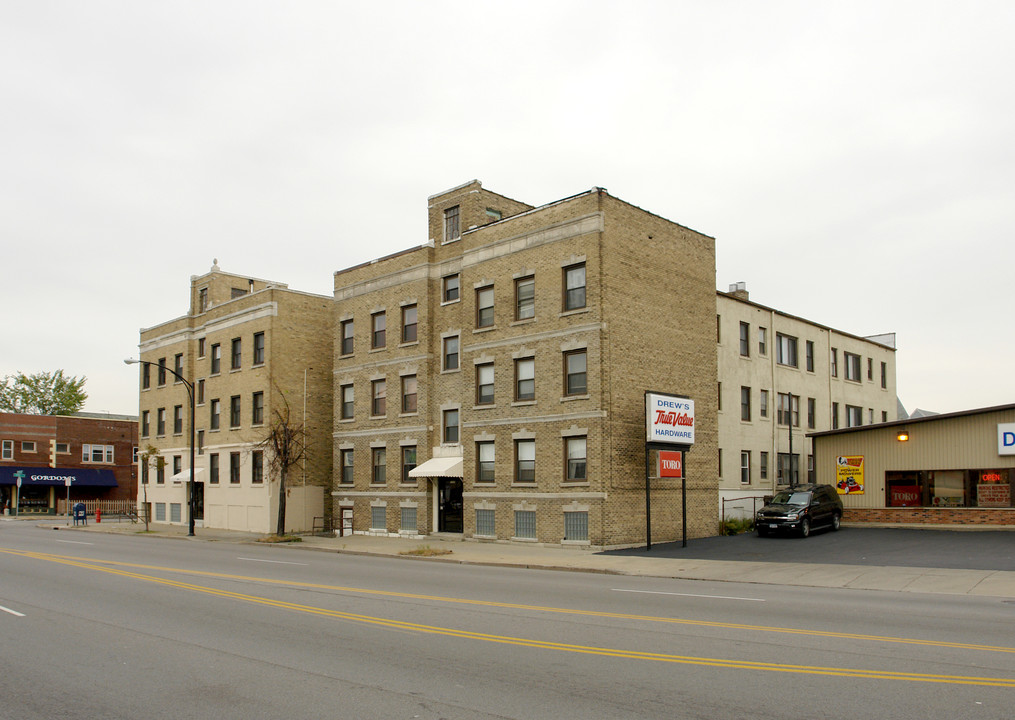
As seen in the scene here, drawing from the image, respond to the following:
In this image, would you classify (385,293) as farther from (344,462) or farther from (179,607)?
(179,607)

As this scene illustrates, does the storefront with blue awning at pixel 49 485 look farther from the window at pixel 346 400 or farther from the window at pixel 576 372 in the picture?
the window at pixel 576 372

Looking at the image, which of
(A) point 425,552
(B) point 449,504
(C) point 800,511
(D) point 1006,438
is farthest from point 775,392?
(A) point 425,552

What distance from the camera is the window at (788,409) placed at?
43.5 meters

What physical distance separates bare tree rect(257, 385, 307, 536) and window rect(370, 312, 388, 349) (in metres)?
4.93

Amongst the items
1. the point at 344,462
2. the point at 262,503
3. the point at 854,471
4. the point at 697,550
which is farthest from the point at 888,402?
the point at 262,503

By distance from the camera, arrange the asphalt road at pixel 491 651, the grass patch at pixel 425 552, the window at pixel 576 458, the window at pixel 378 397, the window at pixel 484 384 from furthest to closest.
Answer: the window at pixel 378 397 < the window at pixel 484 384 < the window at pixel 576 458 < the grass patch at pixel 425 552 < the asphalt road at pixel 491 651

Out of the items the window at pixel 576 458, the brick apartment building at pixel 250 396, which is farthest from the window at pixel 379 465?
the window at pixel 576 458

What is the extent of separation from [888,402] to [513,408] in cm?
3083

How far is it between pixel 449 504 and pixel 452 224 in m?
→ 12.2

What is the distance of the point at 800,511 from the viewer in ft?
105

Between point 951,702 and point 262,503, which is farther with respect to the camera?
point 262,503

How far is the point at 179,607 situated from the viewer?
1510 cm

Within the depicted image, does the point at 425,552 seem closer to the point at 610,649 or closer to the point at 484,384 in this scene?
the point at 484,384

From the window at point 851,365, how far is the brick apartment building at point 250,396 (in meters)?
29.2
